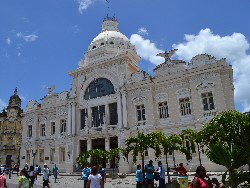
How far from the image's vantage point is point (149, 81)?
2914cm

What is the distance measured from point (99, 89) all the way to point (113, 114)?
14.0 feet

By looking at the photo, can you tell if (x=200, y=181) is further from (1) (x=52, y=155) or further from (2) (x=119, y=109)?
(1) (x=52, y=155)

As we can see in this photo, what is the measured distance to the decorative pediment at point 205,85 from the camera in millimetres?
25444

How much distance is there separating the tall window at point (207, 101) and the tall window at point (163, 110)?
14.2 feet

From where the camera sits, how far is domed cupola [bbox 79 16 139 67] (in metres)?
35.7

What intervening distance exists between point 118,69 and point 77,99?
752cm

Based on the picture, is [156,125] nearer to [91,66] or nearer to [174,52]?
[174,52]

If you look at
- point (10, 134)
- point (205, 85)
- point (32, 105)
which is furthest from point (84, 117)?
point (10, 134)

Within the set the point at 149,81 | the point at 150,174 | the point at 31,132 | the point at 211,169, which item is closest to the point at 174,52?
the point at 149,81

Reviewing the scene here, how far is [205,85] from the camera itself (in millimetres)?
25750

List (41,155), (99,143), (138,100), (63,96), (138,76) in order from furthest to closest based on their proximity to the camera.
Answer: (41,155) < (63,96) < (99,143) < (138,76) < (138,100)

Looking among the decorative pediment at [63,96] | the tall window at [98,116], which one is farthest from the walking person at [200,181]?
the decorative pediment at [63,96]

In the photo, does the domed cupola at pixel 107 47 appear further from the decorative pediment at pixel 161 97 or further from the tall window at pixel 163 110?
the tall window at pixel 163 110

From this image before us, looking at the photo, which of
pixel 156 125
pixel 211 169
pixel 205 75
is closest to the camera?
pixel 211 169
